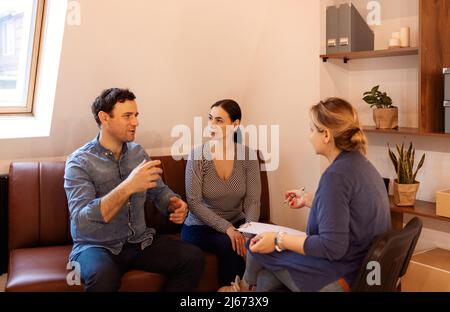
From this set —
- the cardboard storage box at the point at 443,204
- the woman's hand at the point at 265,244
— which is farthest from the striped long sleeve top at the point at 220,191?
the cardboard storage box at the point at 443,204

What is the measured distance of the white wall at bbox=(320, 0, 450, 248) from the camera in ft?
11.4

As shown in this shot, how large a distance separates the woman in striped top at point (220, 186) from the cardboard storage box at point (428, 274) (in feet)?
3.20

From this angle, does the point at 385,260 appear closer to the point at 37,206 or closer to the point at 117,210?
the point at 117,210

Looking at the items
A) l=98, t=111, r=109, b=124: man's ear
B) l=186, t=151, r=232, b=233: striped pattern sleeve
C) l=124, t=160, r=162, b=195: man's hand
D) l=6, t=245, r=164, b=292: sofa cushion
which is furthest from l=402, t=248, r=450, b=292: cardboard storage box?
l=98, t=111, r=109, b=124: man's ear

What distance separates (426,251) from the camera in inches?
136

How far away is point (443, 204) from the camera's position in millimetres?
3164

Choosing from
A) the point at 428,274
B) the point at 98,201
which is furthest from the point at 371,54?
the point at 98,201

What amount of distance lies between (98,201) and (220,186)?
885 millimetres

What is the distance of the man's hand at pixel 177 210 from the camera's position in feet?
9.84

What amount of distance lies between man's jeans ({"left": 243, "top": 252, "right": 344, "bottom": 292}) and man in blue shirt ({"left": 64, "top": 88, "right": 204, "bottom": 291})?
0.51 m

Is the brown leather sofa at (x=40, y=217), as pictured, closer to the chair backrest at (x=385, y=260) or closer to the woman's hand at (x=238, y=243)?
the woman's hand at (x=238, y=243)
